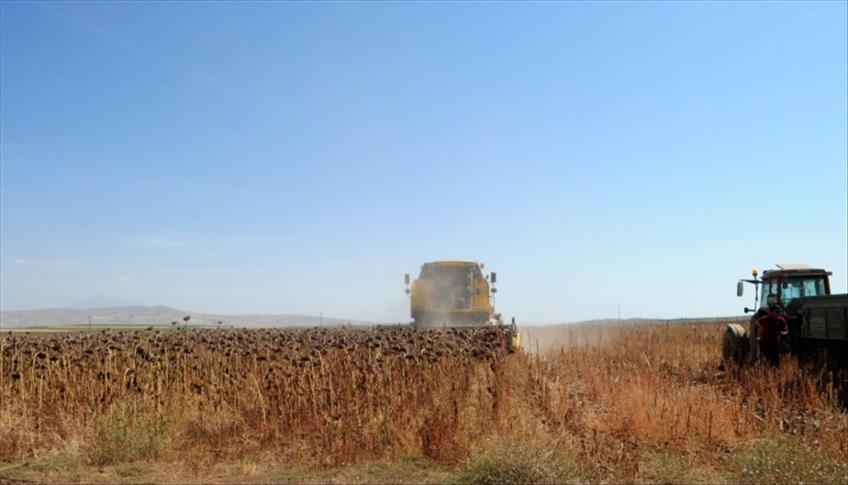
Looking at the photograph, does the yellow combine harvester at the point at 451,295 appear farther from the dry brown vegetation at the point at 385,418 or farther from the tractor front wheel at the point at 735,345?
the dry brown vegetation at the point at 385,418

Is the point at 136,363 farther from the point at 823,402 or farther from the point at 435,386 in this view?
the point at 823,402

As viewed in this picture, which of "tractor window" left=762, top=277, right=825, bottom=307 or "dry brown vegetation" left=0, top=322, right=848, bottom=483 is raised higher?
"tractor window" left=762, top=277, right=825, bottom=307

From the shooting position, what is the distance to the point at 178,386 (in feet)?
32.8

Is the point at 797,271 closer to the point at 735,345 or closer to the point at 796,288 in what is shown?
the point at 796,288

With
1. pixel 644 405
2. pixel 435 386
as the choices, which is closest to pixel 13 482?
pixel 435 386

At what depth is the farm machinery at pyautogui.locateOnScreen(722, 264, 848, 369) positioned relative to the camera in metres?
13.1

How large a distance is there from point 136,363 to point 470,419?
5.96 metres

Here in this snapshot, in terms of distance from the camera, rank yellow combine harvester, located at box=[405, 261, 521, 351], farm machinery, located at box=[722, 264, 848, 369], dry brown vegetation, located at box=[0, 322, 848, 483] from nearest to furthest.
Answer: dry brown vegetation, located at box=[0, 322, 848, 483], farm machinery, located at box=[722, 264, 848, 369], yellow combine harvester, located at box=[405, 261, 521, 351]

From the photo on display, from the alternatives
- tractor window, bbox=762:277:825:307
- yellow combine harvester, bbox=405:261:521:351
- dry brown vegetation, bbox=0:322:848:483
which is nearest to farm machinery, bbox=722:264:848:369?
tractor window, bbox=762:277:825:307

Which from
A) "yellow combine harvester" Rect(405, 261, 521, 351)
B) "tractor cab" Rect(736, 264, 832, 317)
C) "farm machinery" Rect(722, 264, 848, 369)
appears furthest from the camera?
"yellow combine harvester" Rect(405, 261, 521, 351)

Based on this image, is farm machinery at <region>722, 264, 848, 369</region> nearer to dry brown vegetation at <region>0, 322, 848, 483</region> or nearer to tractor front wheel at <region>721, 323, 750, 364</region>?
tractor front wheel at <region>721, 323, 750, 364</region>

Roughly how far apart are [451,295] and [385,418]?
15833 mm

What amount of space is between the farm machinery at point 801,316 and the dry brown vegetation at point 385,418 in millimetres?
1252

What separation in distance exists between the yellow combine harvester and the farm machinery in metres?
8.49
